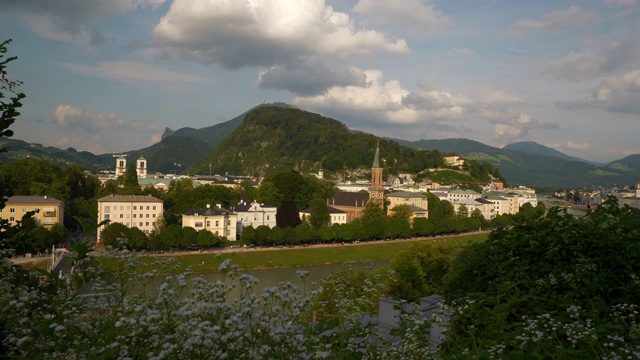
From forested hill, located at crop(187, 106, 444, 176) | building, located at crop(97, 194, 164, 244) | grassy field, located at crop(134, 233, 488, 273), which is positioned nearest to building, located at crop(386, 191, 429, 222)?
grassy field, located at crop(134, 233, 488, 273)

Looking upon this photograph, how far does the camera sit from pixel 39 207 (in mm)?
41500

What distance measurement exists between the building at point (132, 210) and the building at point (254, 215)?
26.5 ft

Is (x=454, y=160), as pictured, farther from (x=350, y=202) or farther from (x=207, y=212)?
(x=207, y=212)

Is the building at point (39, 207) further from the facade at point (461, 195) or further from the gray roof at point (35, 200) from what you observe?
the facade at point (461, 195)

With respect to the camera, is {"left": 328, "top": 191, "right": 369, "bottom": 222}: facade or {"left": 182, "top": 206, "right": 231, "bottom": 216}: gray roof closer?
{"left": 182, "top": 206, "right": 231, "bottom": 216}: gray roof

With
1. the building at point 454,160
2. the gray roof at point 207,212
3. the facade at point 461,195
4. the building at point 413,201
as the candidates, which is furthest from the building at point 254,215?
the building at point 454,160

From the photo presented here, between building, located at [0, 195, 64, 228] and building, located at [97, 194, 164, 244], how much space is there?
347 cm

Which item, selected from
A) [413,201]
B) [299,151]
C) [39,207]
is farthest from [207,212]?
[299,151]

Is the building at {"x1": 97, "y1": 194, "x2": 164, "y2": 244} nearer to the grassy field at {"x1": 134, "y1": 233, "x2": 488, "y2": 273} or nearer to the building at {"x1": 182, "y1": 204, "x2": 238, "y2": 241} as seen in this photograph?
the building at {"x1": 182, "y1": 204, "x2": 238, "y2": 241}

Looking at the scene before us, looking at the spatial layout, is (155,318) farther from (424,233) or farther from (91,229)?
(424,233)

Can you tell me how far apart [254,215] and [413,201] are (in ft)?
104

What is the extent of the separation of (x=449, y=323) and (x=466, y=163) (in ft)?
453

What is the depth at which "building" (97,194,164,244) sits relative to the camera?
145ft

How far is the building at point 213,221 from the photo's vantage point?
144 ft
